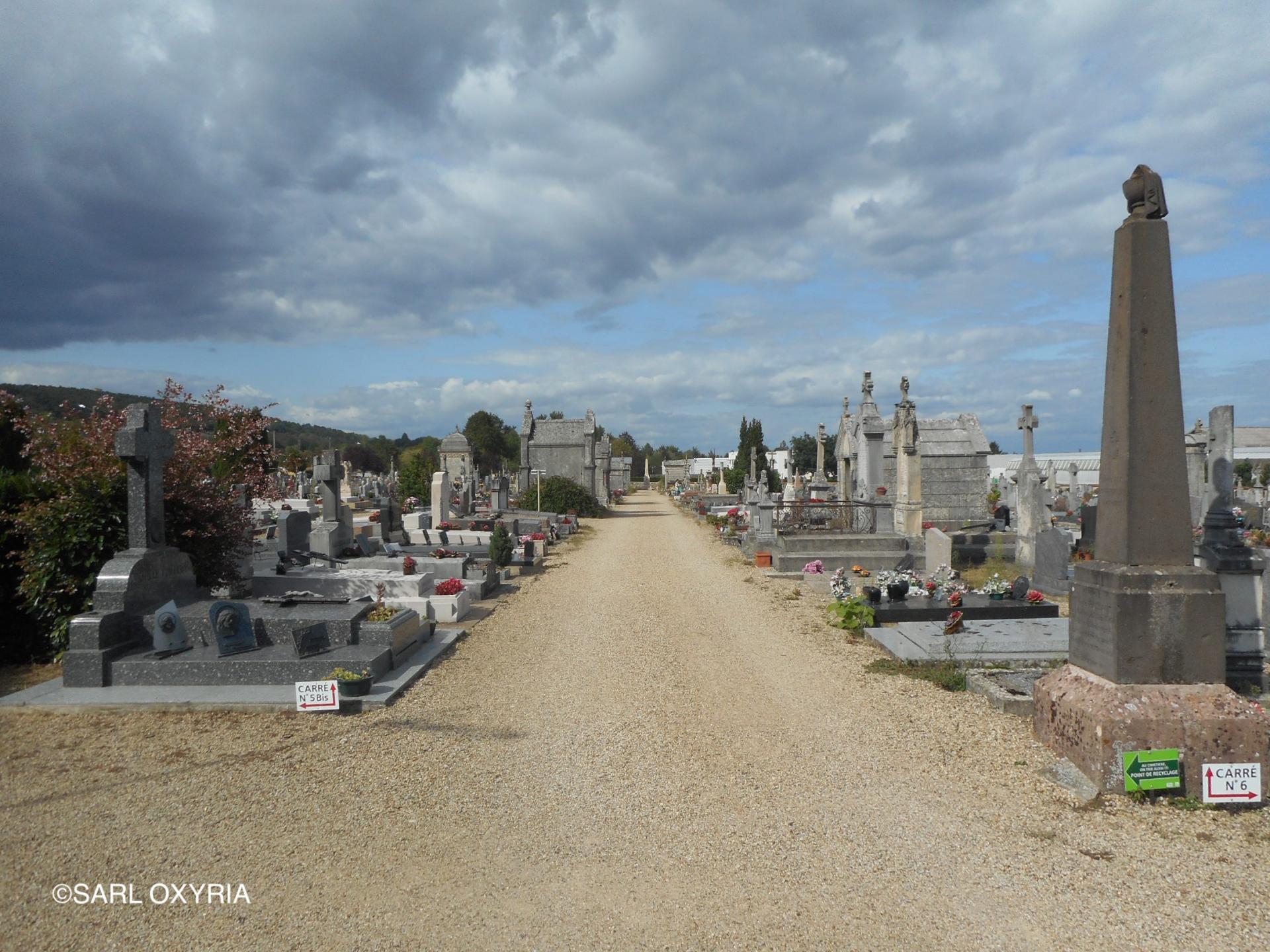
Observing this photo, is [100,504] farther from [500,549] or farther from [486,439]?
[486,439]

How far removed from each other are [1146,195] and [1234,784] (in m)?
3.91

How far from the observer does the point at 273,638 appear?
777cm

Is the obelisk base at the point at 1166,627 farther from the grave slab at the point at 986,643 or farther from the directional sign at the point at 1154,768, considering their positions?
the grave slab at the point at 986,643

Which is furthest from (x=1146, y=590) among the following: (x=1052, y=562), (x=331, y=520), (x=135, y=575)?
(x=331, y=520)

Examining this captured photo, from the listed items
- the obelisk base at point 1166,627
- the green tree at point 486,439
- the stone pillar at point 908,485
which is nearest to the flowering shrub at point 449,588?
the obelisk base at point 1166,627

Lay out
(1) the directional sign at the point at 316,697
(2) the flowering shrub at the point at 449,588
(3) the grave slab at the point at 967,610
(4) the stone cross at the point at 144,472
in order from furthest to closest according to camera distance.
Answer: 1. (2) the flowering shrub at the point at 449,588
2. (3) the grave slab at the point at 967,610
3. (4) the stone cross at the point at 144,472
4. (1) the directional sign at the point at 316,697

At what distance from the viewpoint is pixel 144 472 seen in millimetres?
7918

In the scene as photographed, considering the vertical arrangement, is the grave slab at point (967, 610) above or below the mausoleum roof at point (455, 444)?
below

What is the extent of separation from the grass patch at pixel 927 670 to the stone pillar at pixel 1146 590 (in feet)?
6.37

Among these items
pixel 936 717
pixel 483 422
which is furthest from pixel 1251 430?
pixel 936 717

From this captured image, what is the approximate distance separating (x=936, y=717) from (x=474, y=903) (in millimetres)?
4427

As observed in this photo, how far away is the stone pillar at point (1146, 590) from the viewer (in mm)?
4680

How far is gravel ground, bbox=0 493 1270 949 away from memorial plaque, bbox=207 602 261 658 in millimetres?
985

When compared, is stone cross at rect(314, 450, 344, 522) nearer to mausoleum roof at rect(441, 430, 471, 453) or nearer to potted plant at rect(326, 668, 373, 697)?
potted plant at rect(326, 668, 373, 697)
